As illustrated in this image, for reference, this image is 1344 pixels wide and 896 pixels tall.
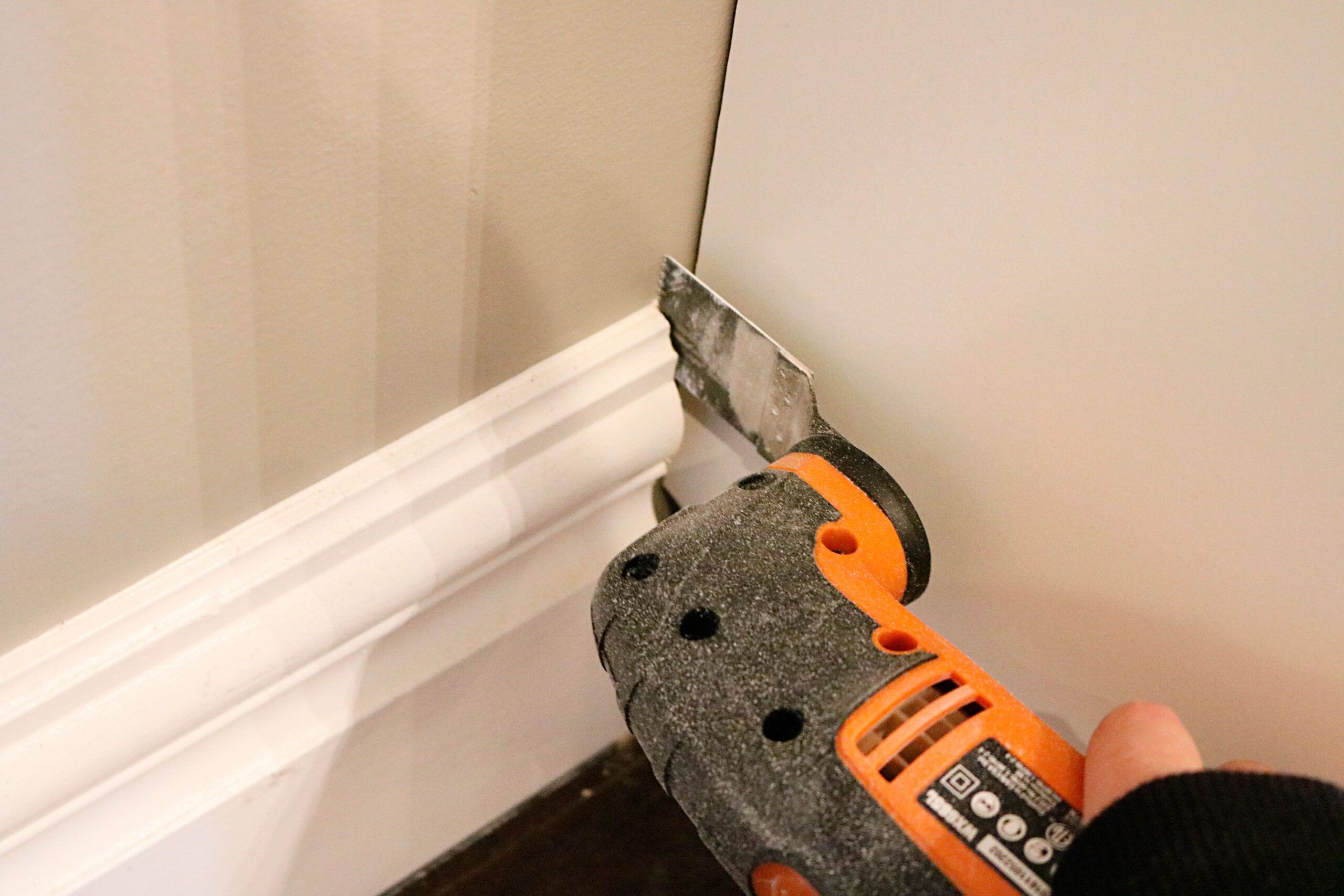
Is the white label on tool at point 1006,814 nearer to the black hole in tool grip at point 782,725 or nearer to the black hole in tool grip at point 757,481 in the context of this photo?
the black hole in tool grip at point 782,725

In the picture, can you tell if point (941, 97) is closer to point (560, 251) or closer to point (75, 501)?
point (560, 251)

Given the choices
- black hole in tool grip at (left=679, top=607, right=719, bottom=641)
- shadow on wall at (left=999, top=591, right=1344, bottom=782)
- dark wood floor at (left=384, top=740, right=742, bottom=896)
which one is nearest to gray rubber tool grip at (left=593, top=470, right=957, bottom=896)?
black hole in tool grip at (left=679, top=607, right=719, bottom=641)

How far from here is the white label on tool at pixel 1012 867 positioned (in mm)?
408

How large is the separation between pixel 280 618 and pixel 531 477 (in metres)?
0.15

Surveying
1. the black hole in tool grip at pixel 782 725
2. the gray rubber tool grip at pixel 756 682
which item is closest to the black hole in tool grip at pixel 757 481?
the gray rubber tool grip at pixel 756 682

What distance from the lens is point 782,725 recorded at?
1.50ft

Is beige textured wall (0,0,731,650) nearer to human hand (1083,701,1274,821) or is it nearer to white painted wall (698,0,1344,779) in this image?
white painted wall (698,0,1344,779)

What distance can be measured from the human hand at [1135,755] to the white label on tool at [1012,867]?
29 millimetres

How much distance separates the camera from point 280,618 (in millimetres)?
585

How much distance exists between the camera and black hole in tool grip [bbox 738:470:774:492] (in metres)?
0.56

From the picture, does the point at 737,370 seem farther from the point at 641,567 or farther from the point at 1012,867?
the point at 1012,867

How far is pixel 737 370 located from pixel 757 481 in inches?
4.5

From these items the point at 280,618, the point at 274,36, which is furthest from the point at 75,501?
the point at 274,36

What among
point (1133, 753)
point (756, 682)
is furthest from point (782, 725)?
point (1133, 753)
